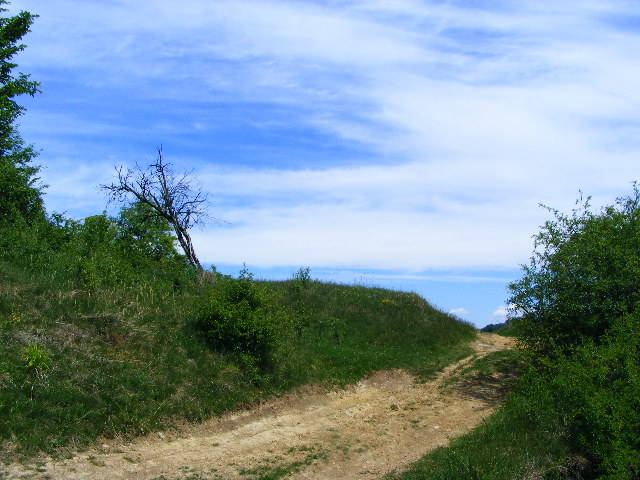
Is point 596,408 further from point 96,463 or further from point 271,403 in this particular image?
point 96,463

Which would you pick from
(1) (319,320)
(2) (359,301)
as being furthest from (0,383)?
(2) (359,301)

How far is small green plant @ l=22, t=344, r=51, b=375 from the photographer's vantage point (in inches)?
437

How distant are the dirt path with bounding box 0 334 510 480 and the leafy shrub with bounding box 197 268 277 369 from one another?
1.64 meters

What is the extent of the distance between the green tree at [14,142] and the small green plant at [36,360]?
12199 millimetres

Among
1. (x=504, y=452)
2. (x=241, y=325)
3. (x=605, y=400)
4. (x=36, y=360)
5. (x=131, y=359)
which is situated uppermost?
(x=241, y=325)

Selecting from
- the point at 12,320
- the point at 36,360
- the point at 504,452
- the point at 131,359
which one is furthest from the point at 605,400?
the point at 12,320

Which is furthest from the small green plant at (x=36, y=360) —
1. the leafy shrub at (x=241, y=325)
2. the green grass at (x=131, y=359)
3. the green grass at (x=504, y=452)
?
the green grass at (x=504, y=452)

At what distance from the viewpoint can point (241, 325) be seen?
1530 cm

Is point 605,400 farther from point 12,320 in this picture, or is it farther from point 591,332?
point 12,320

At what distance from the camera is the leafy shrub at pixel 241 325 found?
15.3 meters

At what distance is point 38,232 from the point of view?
64.4 ft

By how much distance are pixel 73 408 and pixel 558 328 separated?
12.3m

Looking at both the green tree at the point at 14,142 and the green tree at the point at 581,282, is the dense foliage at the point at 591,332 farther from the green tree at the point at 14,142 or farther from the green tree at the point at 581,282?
the green tree at the point at 14,142

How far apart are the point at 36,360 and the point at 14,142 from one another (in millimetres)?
20823
